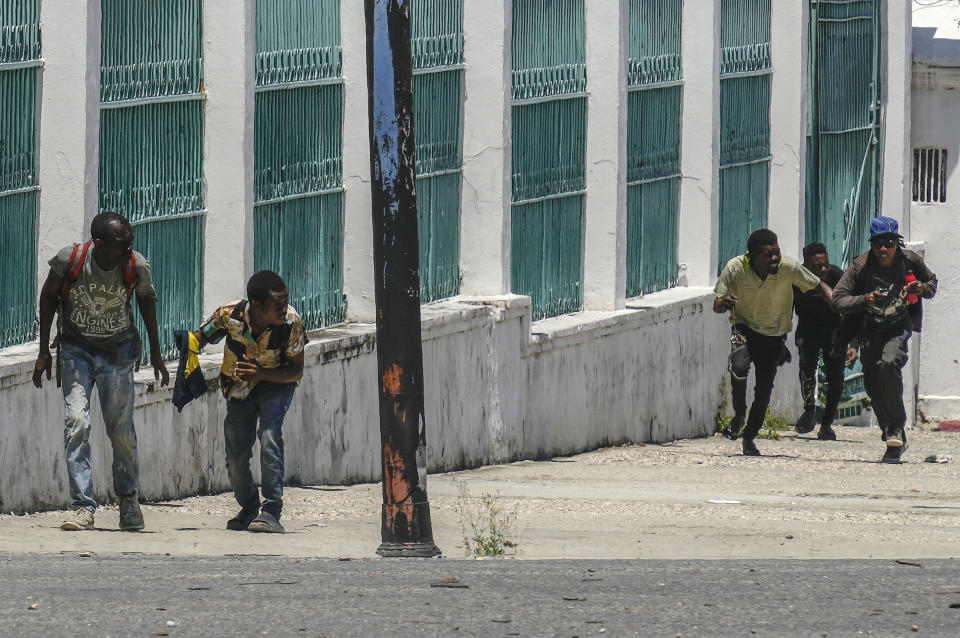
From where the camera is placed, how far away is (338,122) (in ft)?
45.2

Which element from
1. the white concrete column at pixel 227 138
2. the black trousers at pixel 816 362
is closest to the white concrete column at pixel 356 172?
the white concrete column at pixel 227 138

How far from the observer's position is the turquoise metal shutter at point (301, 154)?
13.0 m

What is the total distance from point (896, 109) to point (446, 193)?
8.56 metres

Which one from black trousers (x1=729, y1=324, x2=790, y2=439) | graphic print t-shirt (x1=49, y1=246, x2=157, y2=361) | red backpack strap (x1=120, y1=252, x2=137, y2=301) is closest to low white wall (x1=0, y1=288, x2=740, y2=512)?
graphic print t-shirt (x1=49, y1=246, x2=157, y2=361)

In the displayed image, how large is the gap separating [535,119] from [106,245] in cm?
650

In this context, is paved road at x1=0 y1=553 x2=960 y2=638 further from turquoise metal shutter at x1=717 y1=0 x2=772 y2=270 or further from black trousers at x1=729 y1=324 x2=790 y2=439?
turquoise metal shutter at x1=717 y1=0 x2=772 y2=270

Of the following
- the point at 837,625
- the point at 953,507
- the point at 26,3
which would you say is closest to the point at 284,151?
the point at 26,3

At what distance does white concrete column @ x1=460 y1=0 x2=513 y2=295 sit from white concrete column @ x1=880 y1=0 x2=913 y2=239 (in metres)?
7.97

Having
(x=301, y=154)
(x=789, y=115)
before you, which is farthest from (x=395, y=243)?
(x=789, y=115)

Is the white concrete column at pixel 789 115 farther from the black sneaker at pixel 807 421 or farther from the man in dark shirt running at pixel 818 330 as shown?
the man in dark shirt running at pixel 818 330

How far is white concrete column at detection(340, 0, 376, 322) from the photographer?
13680 mm

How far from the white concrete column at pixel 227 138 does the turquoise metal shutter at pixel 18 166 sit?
5.09 feet

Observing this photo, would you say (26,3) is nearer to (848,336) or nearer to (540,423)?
(540,423)

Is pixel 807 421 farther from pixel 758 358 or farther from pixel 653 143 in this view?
pixel 653 143
